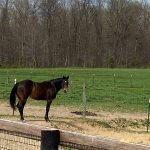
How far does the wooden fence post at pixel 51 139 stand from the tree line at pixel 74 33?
93.4 m

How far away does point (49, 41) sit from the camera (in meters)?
107

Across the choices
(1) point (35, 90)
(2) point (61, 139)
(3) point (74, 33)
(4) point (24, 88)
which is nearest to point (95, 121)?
(1) point (35, 90)

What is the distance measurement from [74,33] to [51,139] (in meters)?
105

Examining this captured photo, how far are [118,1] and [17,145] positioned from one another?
345ft

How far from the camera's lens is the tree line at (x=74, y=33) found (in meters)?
105

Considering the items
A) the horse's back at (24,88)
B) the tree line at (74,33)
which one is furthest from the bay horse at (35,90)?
the tree line at (74,33)

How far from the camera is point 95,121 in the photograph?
18109 mm

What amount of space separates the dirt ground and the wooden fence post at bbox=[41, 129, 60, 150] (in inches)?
357

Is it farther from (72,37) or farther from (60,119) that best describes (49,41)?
(60,119)

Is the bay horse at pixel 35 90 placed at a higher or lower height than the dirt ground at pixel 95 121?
higher

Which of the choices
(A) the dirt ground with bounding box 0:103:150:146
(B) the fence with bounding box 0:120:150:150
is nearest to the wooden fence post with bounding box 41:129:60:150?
(B) the fence with bounding box 0:120:150:150

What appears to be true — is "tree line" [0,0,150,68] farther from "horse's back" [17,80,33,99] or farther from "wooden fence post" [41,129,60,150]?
"wooden fence post" [41,129,60,150]

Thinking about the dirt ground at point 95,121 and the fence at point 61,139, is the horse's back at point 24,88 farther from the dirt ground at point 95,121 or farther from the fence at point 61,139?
the fence at point 61,139

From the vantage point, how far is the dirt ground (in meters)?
16.0
